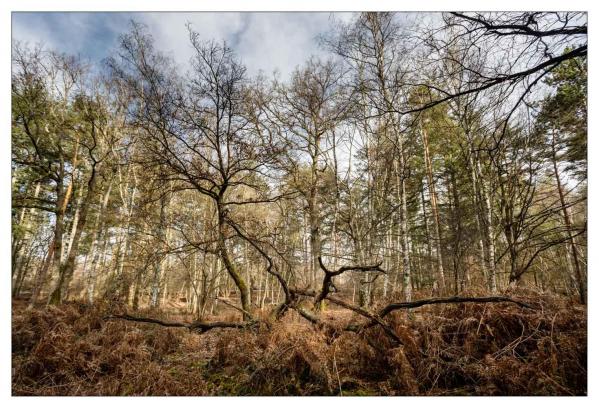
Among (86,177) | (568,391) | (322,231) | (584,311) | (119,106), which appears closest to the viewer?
(568,391)

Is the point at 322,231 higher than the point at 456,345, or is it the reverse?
the point at 322,231

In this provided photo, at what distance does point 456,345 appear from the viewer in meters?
3.00

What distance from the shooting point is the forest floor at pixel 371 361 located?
7.93 ft

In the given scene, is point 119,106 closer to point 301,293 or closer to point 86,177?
point 86,177

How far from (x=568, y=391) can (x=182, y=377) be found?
391 centimetres

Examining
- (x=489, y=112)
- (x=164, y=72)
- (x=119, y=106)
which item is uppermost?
(x=119, y=106)

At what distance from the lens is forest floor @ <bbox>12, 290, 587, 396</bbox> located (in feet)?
7.93

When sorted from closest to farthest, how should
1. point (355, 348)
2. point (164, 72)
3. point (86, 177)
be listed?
1. point (355, 348)
2. point (164, 72)
3. point (86, 177)

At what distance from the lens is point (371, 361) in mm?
2994

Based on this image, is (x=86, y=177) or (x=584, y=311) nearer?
(x=584, y=311)

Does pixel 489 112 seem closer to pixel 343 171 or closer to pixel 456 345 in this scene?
pixel 456 345
